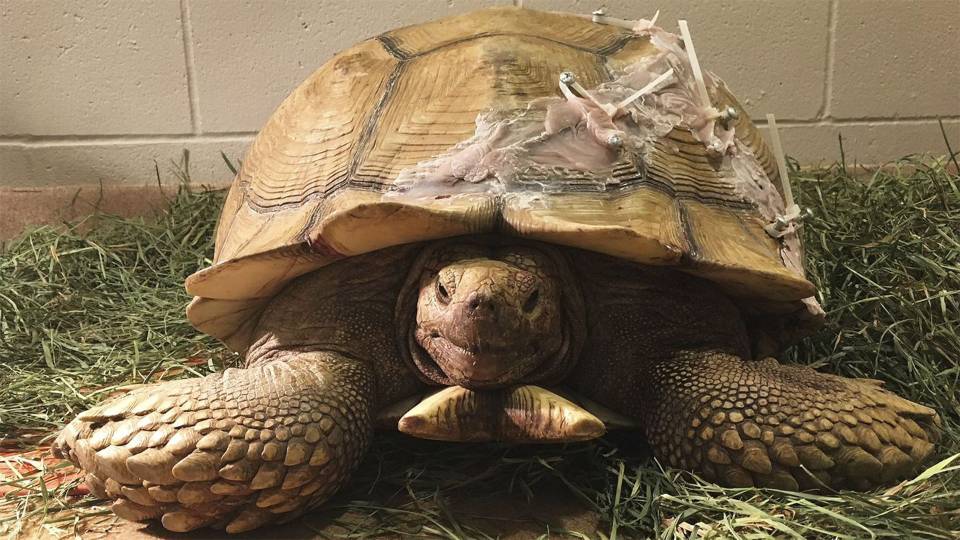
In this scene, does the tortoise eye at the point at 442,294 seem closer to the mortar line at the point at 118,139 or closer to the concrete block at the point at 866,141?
the mortar line at the point at 118,139

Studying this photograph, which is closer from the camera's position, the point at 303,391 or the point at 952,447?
the point at 303,391

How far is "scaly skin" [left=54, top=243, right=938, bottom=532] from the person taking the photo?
1571 millimetres

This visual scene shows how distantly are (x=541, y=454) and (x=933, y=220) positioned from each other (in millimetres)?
1750

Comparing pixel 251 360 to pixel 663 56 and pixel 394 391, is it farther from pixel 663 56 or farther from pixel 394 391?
pixel 663 56

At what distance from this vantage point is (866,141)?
13.8 ft

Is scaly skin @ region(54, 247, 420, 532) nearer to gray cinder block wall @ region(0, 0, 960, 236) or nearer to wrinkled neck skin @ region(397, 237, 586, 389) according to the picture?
wrinkled neck skin @ region(397, 237, 586, 389)

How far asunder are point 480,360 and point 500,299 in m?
0.13

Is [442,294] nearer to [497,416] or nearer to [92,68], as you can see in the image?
[497,416]

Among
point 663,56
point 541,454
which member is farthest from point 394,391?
point 663,56

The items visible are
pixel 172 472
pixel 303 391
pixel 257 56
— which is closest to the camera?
pixel 172 472

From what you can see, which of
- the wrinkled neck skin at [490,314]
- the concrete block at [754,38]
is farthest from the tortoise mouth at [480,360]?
the concrete block at [754,38]

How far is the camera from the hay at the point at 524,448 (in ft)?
5.19

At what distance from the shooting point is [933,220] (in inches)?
105

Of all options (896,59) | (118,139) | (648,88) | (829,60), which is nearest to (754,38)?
(829,60)
